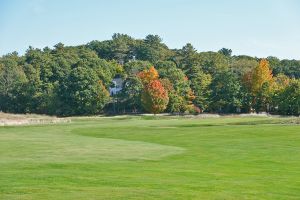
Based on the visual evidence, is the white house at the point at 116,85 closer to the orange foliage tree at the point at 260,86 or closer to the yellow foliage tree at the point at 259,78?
the orange foliage tree at the point at 260,86

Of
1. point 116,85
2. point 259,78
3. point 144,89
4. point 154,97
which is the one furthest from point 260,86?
point 116,85

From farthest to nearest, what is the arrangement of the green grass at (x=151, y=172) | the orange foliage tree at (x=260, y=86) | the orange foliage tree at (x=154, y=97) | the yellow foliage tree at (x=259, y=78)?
the yellow foliage tree at (x=259, y=78) → the orange foliage tree at (x=260, y=86) → the orange foliage tree at (x=154, y=97) → the green grass at (x=151, y=172)

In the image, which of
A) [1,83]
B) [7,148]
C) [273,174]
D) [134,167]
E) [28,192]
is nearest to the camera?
[28,192]

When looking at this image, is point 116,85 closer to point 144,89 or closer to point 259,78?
point 144,89

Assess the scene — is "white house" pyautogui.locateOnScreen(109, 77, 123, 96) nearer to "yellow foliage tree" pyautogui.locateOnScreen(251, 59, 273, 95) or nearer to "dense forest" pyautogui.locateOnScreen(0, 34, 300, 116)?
"dense forest" pyautogui.locateOnScreen(0, 34, 300, 116)

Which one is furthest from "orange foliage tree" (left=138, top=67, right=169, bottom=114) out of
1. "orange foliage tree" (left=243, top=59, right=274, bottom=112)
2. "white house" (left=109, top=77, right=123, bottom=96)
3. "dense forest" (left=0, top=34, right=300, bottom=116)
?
"white house" (left=109, top=77, right=123, bottom=96)

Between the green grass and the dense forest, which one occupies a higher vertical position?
the dense forest

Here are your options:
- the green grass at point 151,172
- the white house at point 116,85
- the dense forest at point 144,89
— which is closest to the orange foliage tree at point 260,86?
the dense forest at point 144,89

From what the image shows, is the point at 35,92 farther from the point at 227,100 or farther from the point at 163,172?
the point at 163,172

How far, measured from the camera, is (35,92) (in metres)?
104

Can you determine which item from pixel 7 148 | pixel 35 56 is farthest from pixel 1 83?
pixel 7 148

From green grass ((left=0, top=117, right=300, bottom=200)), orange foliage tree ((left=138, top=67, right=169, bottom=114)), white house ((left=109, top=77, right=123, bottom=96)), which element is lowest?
green grass ((left=0, top=117, right=300, bottom=200))

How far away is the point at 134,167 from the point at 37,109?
87.4m

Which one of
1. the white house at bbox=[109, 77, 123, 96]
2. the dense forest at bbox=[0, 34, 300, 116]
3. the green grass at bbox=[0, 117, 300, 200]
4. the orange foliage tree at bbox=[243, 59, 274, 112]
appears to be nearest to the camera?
the green grass at bbox=[0, 117, 300, 200]
